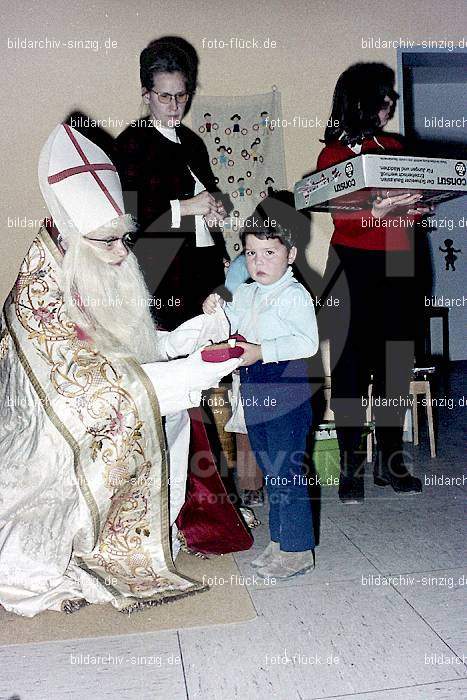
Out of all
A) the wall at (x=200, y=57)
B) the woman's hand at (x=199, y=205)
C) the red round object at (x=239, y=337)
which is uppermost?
the wall at (x=200, y=57)

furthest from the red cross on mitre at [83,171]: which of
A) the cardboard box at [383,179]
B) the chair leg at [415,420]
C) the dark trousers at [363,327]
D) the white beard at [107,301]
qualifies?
the chair leg at [415,420]

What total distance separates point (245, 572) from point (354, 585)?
35cm

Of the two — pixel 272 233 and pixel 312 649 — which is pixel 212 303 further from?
pixel 312 649

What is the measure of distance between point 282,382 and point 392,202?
98 cm

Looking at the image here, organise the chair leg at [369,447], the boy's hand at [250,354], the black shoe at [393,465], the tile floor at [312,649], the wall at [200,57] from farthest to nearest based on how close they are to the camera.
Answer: the wall at [200,57] → the chair leg at [369,447] → the black shoe at [393,465] → the boy's hand at [250,354] → the tile floor at [312,649]

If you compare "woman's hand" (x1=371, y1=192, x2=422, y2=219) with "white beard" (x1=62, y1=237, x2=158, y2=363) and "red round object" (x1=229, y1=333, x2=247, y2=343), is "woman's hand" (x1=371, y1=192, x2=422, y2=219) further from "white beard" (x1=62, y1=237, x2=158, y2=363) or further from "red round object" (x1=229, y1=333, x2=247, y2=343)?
"white beard" (x1=62, y1=237, x2=158, y2=363)

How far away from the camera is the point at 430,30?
13.6 feet

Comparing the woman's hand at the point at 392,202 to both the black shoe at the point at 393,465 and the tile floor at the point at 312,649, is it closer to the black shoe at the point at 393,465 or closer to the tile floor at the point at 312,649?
the black shoe at the point at 393,465

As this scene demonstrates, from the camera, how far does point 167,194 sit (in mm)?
2520

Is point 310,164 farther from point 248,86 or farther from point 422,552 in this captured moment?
point 422,552

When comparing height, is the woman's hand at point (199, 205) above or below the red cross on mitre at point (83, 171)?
below

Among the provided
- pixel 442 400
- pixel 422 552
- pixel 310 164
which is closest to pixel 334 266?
pixel 422 552

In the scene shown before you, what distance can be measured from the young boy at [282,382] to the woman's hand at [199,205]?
1.34ft

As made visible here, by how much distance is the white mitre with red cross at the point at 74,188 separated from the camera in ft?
6.23
